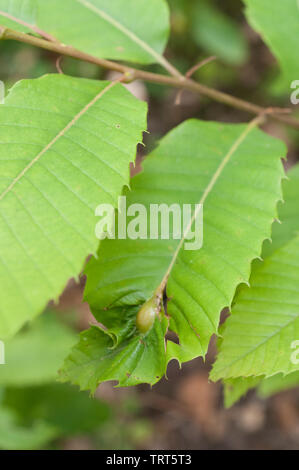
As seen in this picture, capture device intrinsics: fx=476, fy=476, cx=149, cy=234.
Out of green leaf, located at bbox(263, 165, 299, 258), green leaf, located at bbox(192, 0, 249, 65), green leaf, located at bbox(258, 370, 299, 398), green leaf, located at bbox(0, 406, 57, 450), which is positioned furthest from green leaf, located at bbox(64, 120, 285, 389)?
green leaf, located at bbox(192, 0, 249, 65)

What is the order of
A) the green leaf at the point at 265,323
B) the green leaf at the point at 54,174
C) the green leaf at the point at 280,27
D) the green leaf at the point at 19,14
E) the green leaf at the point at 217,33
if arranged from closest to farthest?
the green leaf at the point at 54,174 → the green leaf at the point at 265,323 → the green leaf at the point at 19,14 → the green leaf at the point at 280,27 → the green leaf at the point at 217,33

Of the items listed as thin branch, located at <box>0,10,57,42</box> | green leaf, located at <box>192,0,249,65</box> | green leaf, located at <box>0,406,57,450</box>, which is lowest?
green leaf, located at <box>0,406,57,450</box>

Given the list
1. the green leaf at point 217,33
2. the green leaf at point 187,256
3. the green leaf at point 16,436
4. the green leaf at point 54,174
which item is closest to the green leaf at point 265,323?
the green leaf at point 187,256

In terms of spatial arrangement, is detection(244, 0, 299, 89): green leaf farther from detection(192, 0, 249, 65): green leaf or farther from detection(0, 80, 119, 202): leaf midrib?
detection(192, 0, 249, 65): green leaf

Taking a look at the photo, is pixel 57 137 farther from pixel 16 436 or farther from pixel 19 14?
pixel 16 436
